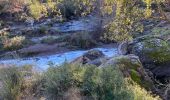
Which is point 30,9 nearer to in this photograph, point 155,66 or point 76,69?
point 155,66

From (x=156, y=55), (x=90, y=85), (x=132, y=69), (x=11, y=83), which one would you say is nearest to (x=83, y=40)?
(x=156, y=55)

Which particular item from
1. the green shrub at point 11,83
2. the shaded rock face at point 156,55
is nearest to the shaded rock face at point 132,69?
the shaded rock face at point 156,55

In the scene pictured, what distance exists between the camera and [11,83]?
866 cm

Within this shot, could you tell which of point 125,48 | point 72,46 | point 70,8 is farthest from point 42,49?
point 125,48

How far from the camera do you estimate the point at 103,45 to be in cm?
2880

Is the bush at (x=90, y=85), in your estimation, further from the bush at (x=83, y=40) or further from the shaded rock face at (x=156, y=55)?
the bush at (x=83, y=40)

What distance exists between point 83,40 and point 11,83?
801 inches

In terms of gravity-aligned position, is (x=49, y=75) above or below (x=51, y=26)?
above

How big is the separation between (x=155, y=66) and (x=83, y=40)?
1662 centimetres

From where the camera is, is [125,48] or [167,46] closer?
[167,46]

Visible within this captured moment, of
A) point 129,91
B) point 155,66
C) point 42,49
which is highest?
point 129,91

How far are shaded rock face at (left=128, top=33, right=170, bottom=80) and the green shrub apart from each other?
4.89 m

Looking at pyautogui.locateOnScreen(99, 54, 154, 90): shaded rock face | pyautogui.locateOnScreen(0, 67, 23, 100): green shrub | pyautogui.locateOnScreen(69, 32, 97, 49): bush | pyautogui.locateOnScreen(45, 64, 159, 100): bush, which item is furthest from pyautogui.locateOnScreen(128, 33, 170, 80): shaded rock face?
pyautogui.locateOnScreen(69, 32, 97, 49): bush

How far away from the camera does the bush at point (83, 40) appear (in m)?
29.0
